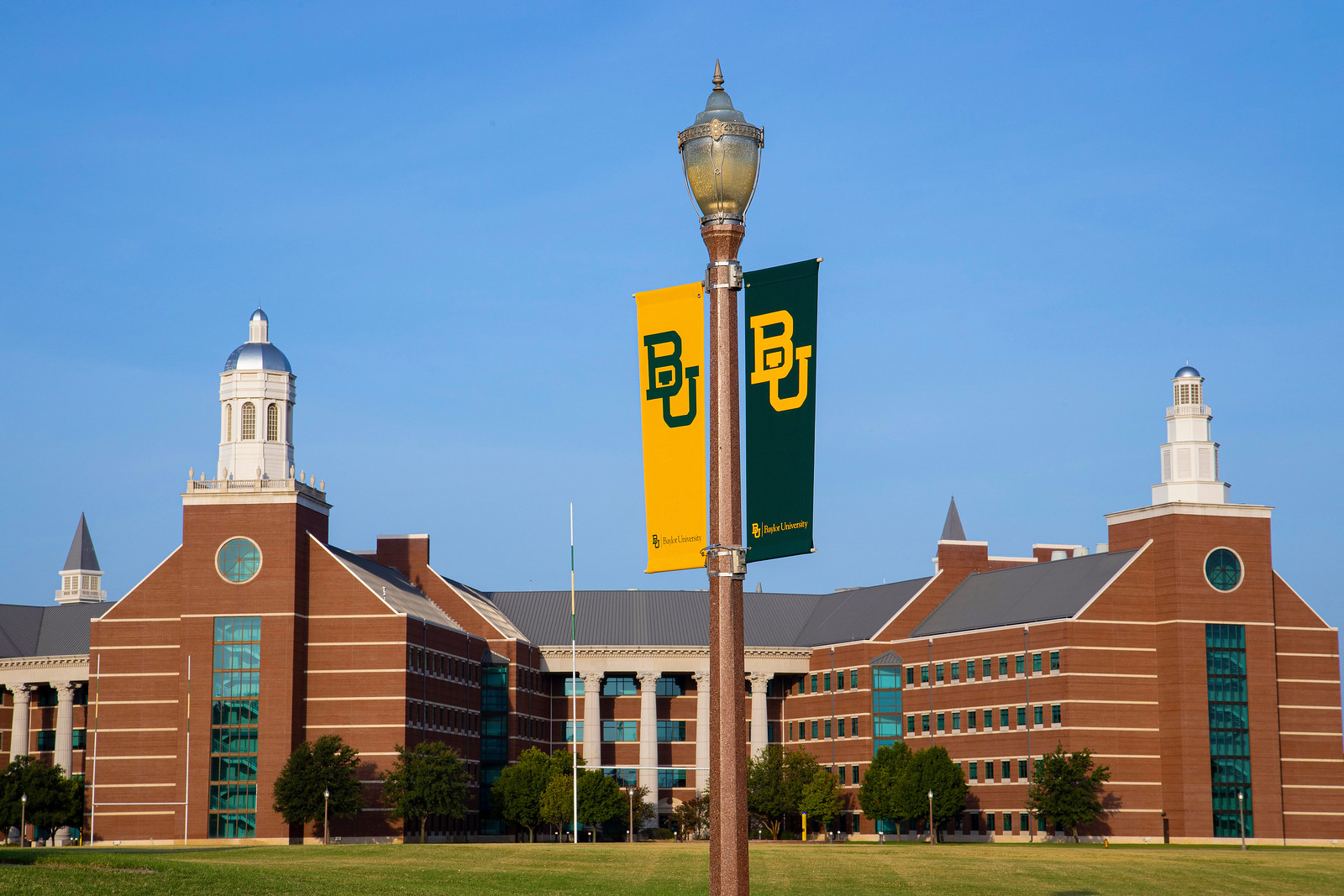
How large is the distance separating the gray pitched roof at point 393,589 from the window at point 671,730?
24.8 meters

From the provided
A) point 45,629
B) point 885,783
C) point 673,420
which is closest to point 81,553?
point 45,629

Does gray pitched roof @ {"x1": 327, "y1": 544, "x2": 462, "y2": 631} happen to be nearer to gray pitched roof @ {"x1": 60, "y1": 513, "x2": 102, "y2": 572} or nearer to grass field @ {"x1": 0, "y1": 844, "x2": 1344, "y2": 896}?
grass field @ {"x1": 0, "y1": 844, "x2": 1344, "y2": 896}

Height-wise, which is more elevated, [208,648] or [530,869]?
[208,648]

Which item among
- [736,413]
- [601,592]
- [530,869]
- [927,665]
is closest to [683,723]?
[601,592]

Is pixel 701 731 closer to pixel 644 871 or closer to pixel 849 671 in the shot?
pixel 849 671

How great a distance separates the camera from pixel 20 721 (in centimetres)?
14600

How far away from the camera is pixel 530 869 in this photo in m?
67.9

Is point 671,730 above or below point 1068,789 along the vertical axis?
above

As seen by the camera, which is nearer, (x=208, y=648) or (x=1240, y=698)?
(x=208, y=648)

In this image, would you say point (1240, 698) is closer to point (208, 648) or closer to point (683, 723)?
point (683, 723)

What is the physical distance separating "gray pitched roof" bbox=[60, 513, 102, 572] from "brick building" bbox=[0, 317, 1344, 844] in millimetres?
43857

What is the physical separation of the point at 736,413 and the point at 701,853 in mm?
67031

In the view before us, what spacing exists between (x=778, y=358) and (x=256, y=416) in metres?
102

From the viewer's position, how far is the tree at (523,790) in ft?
435
